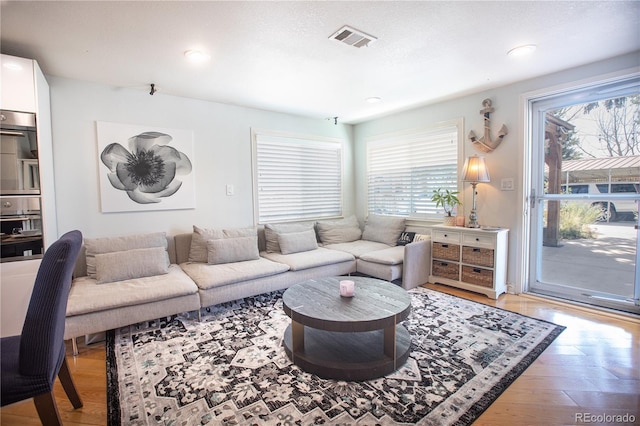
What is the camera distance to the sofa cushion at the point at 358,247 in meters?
4.15

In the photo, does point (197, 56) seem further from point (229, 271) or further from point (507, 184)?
point (507, 184)

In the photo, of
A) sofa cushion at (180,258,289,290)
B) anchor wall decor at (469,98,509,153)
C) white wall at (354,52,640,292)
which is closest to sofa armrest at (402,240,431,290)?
white wall at (354,52,640,292)

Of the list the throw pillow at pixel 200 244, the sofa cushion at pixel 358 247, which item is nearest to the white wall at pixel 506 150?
the sofa cushion at pixel 358 247

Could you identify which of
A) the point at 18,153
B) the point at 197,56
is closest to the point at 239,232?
the point at 197,56

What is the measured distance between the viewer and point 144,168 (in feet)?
11.5

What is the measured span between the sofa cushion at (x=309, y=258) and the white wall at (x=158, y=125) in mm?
770

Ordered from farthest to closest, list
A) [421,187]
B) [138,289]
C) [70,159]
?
[421,187], [70,159], [138,289]

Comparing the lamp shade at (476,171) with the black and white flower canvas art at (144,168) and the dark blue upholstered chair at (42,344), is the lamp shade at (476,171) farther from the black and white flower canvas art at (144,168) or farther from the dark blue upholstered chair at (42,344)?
the dark blue upholstered chair at (42,344)

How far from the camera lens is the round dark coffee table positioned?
201 centimetres

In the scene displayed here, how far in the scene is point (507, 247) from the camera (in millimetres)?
3572

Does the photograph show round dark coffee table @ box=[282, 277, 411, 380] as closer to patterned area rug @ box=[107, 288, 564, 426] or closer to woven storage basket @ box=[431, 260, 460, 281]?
patterned area rug @ box=[107, 288, 564, 426]

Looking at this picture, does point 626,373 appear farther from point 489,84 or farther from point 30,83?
point 30,83

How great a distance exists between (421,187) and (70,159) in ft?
13.6

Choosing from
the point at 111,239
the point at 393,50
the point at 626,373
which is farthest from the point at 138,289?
the point at 626,373
